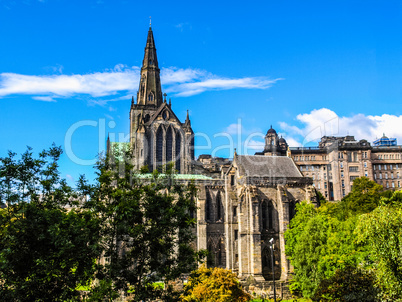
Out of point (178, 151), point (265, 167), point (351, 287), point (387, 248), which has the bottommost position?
point (351, 287)

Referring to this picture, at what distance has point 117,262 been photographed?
23.5 metres

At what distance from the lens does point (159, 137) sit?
79.6 metres

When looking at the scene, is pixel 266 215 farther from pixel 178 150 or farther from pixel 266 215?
pixel 178 150

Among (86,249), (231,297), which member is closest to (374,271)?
(231,297)

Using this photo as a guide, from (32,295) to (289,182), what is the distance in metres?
46.6

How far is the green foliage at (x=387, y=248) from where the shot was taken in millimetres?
23703

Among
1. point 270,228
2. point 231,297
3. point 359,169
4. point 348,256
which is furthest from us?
point 359,169

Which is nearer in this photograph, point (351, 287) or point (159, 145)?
point (351, 287)

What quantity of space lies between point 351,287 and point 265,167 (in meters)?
37.7

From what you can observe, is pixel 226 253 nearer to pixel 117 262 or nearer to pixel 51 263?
pixel 117 262

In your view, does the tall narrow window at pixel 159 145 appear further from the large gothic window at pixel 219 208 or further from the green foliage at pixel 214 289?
the green foliage at pixel 214 289

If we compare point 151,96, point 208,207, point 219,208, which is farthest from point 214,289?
point 151,96

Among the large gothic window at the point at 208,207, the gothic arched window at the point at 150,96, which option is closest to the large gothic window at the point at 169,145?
Answer: the gothic arched window at the point at 150,96

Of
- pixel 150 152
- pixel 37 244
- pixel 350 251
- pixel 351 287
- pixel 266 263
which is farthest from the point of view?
pixel 150 152
